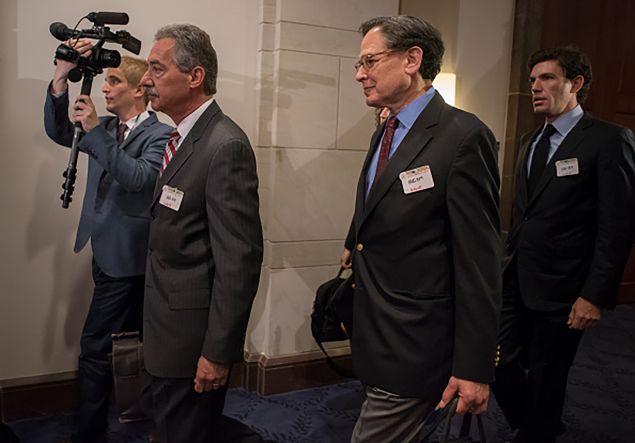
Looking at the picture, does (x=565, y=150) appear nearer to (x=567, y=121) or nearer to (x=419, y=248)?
(x=567, y=121)

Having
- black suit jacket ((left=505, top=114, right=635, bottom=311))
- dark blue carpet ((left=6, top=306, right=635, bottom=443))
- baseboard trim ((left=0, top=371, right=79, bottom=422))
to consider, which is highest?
black suit jacket ((left=505, top=114, right=635, bottom=311))

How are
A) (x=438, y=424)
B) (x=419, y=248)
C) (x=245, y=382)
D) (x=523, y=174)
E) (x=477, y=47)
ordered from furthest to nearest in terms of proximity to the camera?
(x=477, y=47) < (x=245, y=382) < (x=523, y=174) < (x=419, y=248) < (x=438, y=424)

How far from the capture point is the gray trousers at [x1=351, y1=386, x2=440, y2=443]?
1641 millimetres

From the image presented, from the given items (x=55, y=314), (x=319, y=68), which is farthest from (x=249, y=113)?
(x=55, y=314)

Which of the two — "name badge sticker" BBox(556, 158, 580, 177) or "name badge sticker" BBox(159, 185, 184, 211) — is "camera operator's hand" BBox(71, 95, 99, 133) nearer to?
"name badge sticker" BBox(159, 185, 184, 211)

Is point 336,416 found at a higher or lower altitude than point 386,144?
lower

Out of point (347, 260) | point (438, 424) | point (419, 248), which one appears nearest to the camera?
point (438, 424)

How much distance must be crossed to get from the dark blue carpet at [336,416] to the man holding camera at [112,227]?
1.21 ft

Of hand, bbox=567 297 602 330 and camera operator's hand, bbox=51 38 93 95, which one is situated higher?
camera operator's hand, bbox=51 38 93 95

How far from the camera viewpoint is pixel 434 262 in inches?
62.1

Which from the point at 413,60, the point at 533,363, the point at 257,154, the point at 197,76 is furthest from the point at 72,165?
the point at 533,363

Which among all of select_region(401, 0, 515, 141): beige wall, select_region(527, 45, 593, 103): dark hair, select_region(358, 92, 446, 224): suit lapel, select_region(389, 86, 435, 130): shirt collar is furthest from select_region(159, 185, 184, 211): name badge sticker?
select_region(401, 0, 515, 141): beige wall

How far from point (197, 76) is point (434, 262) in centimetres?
95

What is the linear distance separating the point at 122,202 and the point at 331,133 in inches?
49.7
